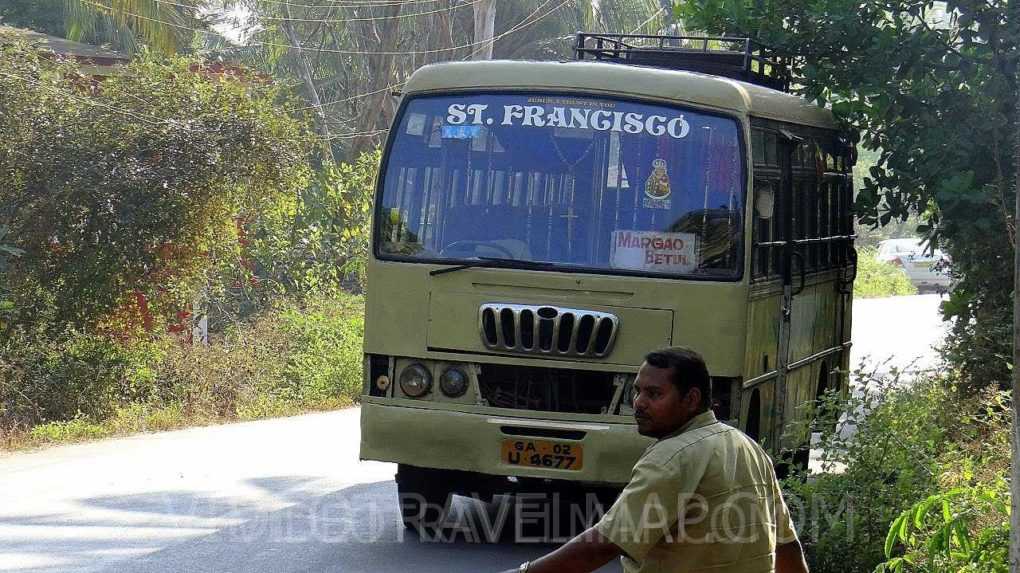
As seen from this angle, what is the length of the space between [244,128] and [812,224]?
36.0 feet

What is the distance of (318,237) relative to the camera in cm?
2762

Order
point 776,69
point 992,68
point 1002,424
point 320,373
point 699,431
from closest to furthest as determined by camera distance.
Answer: point 699,431
point 1002,424
point 992,68
point 776,69
point 320,373

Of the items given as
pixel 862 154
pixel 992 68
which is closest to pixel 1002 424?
pixel 992 68

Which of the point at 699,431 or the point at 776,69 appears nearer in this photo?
the point at 699,431

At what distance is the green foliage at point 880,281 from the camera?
5028 cm

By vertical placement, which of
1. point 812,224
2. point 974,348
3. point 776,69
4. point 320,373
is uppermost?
point 776,69

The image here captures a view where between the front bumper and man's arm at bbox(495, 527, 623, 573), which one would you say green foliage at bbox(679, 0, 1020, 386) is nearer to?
the front bumper

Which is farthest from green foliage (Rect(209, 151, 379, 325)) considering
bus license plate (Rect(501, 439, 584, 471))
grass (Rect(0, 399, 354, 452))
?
bus license plate (Rect(501, 439, 584, 471))

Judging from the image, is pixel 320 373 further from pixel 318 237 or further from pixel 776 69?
pixel 776 69

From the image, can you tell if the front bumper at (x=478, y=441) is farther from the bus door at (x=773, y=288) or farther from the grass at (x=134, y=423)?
the grass at (x=134, y=423)

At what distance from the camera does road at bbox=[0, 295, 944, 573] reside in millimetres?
9469

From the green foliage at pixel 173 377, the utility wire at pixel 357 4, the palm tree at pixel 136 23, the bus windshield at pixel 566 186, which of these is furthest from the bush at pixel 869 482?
the utility wire at pixel 357 4

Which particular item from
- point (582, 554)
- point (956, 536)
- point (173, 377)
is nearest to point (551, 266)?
point (956, 536)

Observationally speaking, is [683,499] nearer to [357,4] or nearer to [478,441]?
[478,441]
